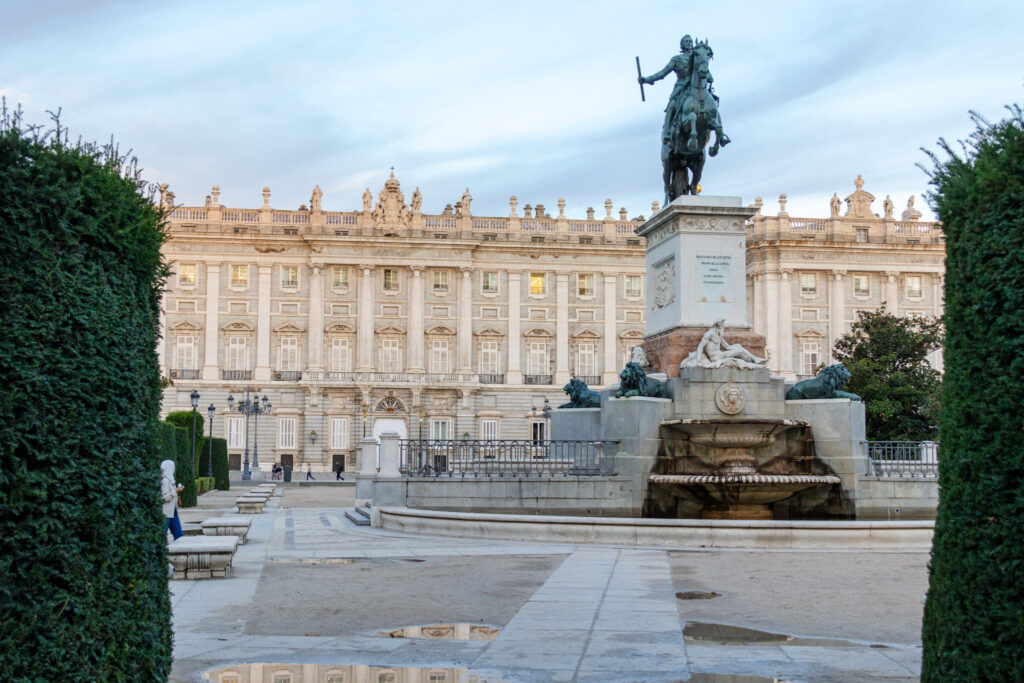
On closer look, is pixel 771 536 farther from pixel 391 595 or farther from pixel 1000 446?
pixel 1000 446

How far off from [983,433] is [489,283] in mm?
63950

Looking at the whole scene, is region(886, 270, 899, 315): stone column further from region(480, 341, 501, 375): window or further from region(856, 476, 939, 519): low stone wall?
region(856, 476, 939, 519): low stone wall

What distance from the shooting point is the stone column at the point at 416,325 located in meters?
65.9

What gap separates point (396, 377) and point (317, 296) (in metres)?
6.88

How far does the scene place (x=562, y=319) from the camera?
2689 inches

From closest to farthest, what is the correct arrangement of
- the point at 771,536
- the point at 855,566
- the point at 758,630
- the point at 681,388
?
the point at 758,630
the point at 855,566
the point at 771,536
the point at 681,388

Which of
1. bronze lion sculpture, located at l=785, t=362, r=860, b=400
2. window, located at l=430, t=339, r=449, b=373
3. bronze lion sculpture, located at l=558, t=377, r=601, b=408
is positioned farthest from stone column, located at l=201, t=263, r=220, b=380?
bronze lion sculpture, located at l=785, t=362, r=860, b=400

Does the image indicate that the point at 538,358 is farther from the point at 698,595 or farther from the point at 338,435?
the point at 698,595

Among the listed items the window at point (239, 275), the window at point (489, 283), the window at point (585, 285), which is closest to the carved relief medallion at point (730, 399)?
the window at point (489, 283)

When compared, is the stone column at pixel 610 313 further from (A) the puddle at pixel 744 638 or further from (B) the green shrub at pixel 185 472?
(A) the puddle at pixel 744 638

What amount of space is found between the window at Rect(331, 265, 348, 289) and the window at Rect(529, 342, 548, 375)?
39.8ft

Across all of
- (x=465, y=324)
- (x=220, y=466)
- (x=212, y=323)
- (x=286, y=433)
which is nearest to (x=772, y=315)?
(x=465, y=324)

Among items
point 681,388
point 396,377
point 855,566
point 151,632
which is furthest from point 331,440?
point 151,632

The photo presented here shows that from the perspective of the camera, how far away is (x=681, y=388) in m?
15.8
